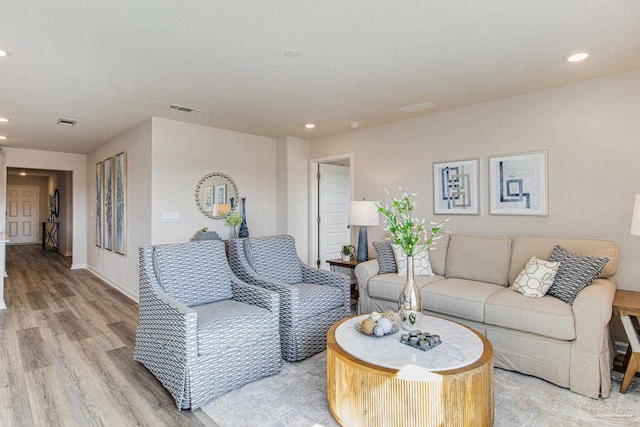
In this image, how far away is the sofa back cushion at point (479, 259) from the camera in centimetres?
334

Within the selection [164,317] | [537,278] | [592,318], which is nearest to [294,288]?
[164,317]

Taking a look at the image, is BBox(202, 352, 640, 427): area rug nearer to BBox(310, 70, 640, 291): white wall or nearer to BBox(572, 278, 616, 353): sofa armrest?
BBox(572, 278, 616, 353): sofa armrest

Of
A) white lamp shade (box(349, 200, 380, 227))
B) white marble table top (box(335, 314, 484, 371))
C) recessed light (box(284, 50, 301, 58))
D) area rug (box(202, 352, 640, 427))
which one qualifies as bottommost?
area rug (box(202, 352, 640, 427))

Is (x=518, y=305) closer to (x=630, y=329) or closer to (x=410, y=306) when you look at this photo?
(x=630, y=329)

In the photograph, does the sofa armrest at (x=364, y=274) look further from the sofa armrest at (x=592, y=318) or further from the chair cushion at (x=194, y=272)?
the sofa armrest at (x=592, y=318)

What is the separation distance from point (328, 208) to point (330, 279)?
2.64 metres

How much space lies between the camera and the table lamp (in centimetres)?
439

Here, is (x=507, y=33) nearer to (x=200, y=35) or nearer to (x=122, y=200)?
(x=200, y=35)

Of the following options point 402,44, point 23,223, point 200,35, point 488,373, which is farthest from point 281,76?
point 23,223

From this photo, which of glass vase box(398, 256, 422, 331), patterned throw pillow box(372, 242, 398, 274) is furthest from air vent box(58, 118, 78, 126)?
glass vase box(398, 256, 422, 331)

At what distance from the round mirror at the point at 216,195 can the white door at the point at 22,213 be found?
10349 millimetres

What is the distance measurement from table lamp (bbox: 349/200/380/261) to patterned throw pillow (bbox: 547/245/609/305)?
81.0 inches

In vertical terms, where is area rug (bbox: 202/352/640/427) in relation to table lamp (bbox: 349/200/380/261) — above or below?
below

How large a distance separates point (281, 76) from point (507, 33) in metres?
1.72
